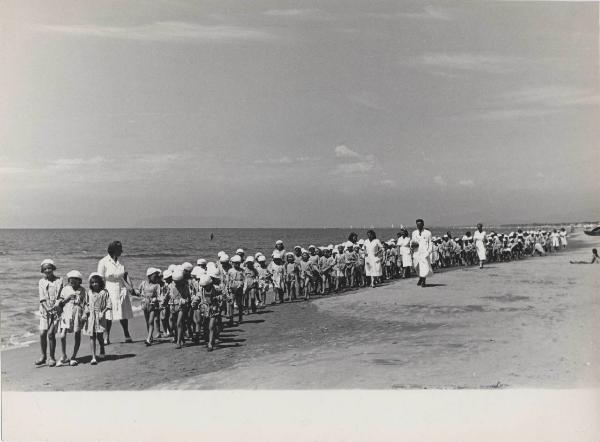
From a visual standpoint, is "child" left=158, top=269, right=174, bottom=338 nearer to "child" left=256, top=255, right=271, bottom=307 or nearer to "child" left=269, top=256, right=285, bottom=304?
"child" left=256, top=255, right=271, bottom=307

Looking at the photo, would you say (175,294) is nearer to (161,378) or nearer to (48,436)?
(161,378)

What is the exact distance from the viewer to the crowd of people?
28.1ft

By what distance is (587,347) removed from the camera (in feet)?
29.0

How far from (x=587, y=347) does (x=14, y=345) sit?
452 inches

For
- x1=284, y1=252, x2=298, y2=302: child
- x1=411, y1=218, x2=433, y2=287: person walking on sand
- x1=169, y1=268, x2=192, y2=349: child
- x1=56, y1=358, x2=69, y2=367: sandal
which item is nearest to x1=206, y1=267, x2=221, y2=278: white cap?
x1=169, y1=268, x2=192, y2=349: child

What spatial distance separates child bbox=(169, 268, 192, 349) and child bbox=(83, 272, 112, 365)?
4.14 ft

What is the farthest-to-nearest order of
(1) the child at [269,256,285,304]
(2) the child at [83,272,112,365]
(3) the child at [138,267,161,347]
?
(1) the child at [269,256,285,304], (3) the child at [138,267,161,347], (2) the child at [83,272,112,365]

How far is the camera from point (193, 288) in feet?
34.3

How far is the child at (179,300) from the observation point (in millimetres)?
9672

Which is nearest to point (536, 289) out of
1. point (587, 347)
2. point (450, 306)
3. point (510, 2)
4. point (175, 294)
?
point (450, 306)

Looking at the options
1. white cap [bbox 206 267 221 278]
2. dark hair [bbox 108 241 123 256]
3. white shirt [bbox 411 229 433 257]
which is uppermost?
dark hair [bbox 108 241 123 256]

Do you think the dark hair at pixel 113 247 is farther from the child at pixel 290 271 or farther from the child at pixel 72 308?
the child at pixel 290 271

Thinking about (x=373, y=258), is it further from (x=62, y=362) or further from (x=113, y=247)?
(x=62, y=362)

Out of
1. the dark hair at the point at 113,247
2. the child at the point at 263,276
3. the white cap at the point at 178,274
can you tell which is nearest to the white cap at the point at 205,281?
the white cap at the point at 178,274
